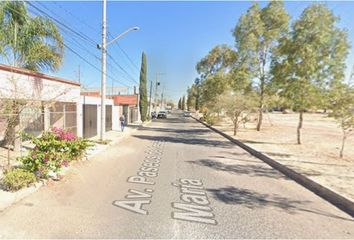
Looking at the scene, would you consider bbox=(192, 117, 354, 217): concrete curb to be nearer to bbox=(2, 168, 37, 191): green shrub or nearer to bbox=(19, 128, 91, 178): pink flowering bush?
bbox=(19, 128, 91, 178): pink flowering bush

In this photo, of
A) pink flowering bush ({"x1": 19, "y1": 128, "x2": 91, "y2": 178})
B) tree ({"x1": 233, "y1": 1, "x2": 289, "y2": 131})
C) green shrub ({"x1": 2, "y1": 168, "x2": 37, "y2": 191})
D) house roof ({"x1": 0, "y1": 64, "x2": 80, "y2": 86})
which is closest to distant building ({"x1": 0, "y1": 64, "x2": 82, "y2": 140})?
house roof ({"x1": 0, "y1": 64, "x2": 80, "y2": 86})

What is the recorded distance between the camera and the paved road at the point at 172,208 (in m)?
4.17

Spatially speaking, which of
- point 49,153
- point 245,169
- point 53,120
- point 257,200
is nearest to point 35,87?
point 53,120

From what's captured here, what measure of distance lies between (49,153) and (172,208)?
3557 millimetres

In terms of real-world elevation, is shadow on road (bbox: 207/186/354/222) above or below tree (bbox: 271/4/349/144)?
below

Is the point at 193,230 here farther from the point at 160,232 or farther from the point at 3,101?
the point at 3,101

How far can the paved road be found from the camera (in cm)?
417

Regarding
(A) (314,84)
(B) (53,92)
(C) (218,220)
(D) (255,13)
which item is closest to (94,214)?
(C) (218,220)

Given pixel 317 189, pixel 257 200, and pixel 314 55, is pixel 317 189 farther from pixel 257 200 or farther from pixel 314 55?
pixel 314 55

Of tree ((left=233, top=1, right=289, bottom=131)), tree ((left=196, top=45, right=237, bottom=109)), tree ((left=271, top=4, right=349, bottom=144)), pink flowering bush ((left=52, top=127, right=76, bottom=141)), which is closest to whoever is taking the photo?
pink flowering bush ((left=52, top=127, right=76, bottom=141))

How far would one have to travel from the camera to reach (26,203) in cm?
510

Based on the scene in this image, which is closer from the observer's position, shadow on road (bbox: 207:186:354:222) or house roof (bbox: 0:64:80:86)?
shadow on road (bbox: 207:186:354:222)

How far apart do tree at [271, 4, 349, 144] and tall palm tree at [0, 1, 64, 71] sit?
11268mm

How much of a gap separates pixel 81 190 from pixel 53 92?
7897 millimetres
